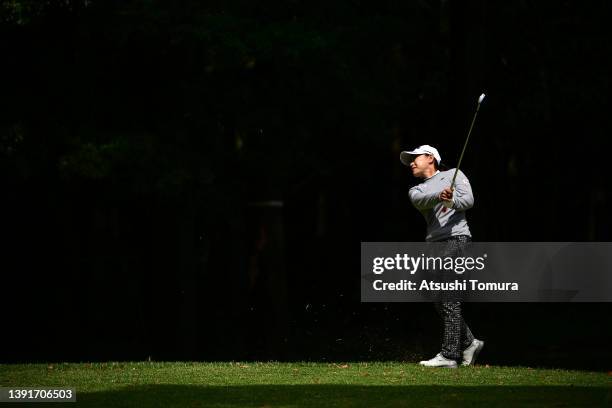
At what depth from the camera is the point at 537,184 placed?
3462cm

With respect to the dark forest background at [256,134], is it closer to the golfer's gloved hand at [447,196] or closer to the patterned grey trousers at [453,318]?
the patterned grey trousers at [453,318]

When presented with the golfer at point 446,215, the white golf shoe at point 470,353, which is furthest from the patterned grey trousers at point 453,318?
the white golf shoe at point 470,353

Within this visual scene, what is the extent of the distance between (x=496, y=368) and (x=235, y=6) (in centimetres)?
1016

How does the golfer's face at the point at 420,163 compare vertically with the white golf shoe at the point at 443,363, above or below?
above

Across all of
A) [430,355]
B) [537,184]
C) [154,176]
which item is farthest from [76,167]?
[537,184]

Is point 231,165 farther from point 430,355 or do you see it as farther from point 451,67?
point 430,355

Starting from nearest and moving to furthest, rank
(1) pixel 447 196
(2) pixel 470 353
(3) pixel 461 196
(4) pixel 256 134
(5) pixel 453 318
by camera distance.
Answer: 1. (1) pixel 447 196
2. (3) pixel 461 196
3. (5) pixel 453 318
4. (2) pixel 470 353
5. (4) pixel 256 134

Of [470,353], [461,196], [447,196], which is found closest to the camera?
[447,196]

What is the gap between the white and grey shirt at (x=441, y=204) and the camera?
10523 millimetres

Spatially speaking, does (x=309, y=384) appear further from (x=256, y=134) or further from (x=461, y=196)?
(x=256, y=134)

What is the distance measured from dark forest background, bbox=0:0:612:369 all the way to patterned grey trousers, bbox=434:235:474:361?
253 centimetres

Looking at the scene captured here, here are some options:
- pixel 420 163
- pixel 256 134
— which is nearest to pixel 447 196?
pixel 420 163

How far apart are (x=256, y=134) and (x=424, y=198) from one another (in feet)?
36.5

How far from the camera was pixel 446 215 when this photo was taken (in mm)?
10734
